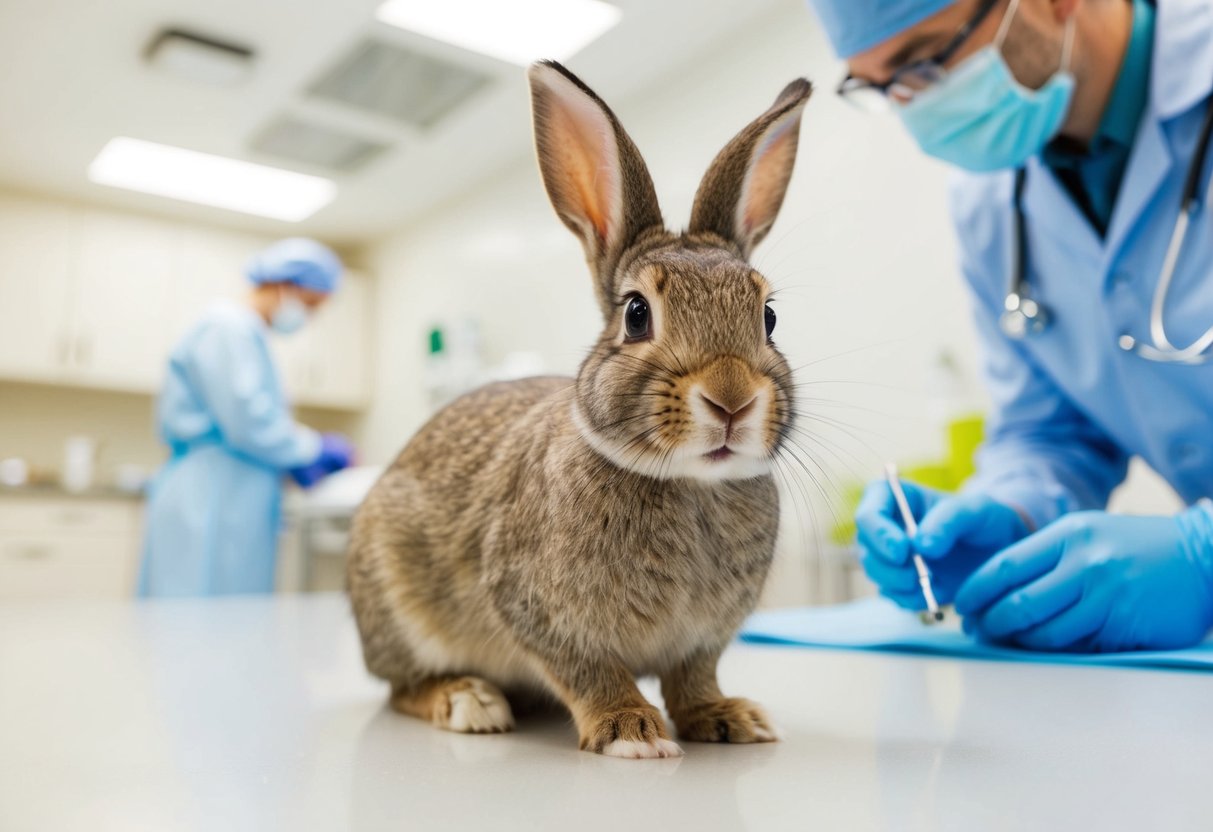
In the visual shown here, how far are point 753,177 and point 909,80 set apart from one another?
1.08 meters

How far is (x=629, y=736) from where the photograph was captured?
28.9 inches

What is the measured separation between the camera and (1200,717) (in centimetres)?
85

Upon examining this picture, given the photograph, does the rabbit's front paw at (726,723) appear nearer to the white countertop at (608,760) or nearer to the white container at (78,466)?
the white countertop at (608,760)

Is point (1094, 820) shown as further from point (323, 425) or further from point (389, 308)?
point (323, 425)

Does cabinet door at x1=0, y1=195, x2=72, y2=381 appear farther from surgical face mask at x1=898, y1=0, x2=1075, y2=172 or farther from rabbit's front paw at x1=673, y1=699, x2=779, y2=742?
rabbit's front paw at x1=673, y1=699, x2=779, y2=742

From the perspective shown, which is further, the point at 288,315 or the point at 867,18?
the point at 288,315

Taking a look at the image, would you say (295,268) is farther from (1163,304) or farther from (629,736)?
(629,736)

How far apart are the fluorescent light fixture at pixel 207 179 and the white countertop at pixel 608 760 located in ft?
16.4

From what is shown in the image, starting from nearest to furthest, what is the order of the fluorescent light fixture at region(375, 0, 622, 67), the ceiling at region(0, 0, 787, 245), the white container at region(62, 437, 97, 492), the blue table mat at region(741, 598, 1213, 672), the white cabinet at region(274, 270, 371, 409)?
A: the blue table mat at region(741, 598, 1213, 672)
the fluorescent light fixture at region(375, 0, 622, 67)
the ceiling at region(0, 0, 787, 245)
the white container at region(62, 437, 97, 492)
the white cabinet at region(274, 270, 371, 409)

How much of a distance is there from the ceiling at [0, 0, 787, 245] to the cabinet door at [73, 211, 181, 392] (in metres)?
0.20

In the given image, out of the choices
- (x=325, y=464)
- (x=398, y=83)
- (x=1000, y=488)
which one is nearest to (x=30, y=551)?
(x=325, y=464)

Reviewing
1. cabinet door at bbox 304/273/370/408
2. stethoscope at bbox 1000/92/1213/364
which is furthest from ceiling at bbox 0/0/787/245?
stethoscope at bbox 1000/92/1213/364

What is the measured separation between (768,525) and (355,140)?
4.88m

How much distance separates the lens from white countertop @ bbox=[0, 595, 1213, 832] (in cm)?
54
